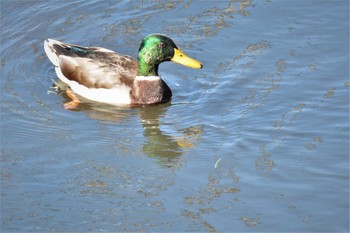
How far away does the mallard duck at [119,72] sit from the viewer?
10664mm

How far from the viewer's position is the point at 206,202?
25.7 ft

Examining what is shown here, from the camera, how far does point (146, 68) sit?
1083 centimetres

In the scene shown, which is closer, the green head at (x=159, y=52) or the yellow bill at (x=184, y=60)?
the yellow bill at (x=184, y=60)

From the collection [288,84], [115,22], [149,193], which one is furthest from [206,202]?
[115,22]

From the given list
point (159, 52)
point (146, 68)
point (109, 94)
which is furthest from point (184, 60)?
point (109, 94)

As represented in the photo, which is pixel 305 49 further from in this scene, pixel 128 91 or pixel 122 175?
pixel 122 175

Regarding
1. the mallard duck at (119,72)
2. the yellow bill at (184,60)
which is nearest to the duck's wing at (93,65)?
the mallard duck at (119,72)

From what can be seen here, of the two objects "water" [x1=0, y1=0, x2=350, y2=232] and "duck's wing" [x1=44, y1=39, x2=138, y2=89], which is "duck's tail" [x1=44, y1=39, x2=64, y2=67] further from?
"water" [x1=0, y1=0, x2=350, y2=232]

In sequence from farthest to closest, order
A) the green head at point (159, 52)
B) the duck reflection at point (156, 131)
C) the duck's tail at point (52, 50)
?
the duck's tail at point (52, 50)
the green head at point (159, 52)
the duck reflection at point (156, 131)

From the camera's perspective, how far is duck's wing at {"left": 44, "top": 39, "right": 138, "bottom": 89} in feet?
35.5

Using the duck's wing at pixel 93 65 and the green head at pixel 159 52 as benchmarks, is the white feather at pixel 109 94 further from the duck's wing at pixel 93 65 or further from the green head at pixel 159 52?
the green head at pixel 159 52

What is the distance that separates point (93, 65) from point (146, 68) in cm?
69

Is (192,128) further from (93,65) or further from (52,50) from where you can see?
(52,50)

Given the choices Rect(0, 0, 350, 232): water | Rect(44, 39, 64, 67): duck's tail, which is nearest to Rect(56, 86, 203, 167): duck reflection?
Rect(0, 0, 350, 232): water
